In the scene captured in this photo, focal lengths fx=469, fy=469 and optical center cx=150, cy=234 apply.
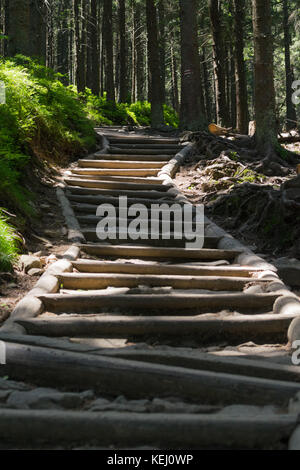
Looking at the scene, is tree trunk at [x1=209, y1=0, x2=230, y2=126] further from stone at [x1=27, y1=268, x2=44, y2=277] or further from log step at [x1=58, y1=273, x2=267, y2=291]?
stone at [x1=27, y1=268, x2=44, y2=277]

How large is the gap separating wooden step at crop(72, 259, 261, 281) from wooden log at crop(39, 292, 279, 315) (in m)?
0.69

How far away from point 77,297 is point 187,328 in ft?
3.07

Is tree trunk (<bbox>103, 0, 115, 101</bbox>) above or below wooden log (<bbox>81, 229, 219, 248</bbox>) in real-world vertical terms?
above

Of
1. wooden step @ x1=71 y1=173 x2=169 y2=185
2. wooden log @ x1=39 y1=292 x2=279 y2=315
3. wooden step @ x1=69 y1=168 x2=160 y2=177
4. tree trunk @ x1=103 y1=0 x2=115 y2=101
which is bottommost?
wooden log @ x1=39 y1=292 x2=279 y2=315

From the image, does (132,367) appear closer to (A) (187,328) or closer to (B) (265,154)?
(A) (187,328)

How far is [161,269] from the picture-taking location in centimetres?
456

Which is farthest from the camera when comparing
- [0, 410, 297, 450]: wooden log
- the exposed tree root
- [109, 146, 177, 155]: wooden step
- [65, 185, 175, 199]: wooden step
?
[109, 146, 177, 155]: wooden step

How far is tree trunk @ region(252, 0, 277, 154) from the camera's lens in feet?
30.6

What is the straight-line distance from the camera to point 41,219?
611 cm

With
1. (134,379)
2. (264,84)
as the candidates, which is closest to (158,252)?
(134,379)

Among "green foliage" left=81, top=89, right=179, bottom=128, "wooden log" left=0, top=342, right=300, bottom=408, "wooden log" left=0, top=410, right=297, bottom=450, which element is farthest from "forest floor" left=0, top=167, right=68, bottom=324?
"green foliage" left=81, top=89, right=179, bottom=128
